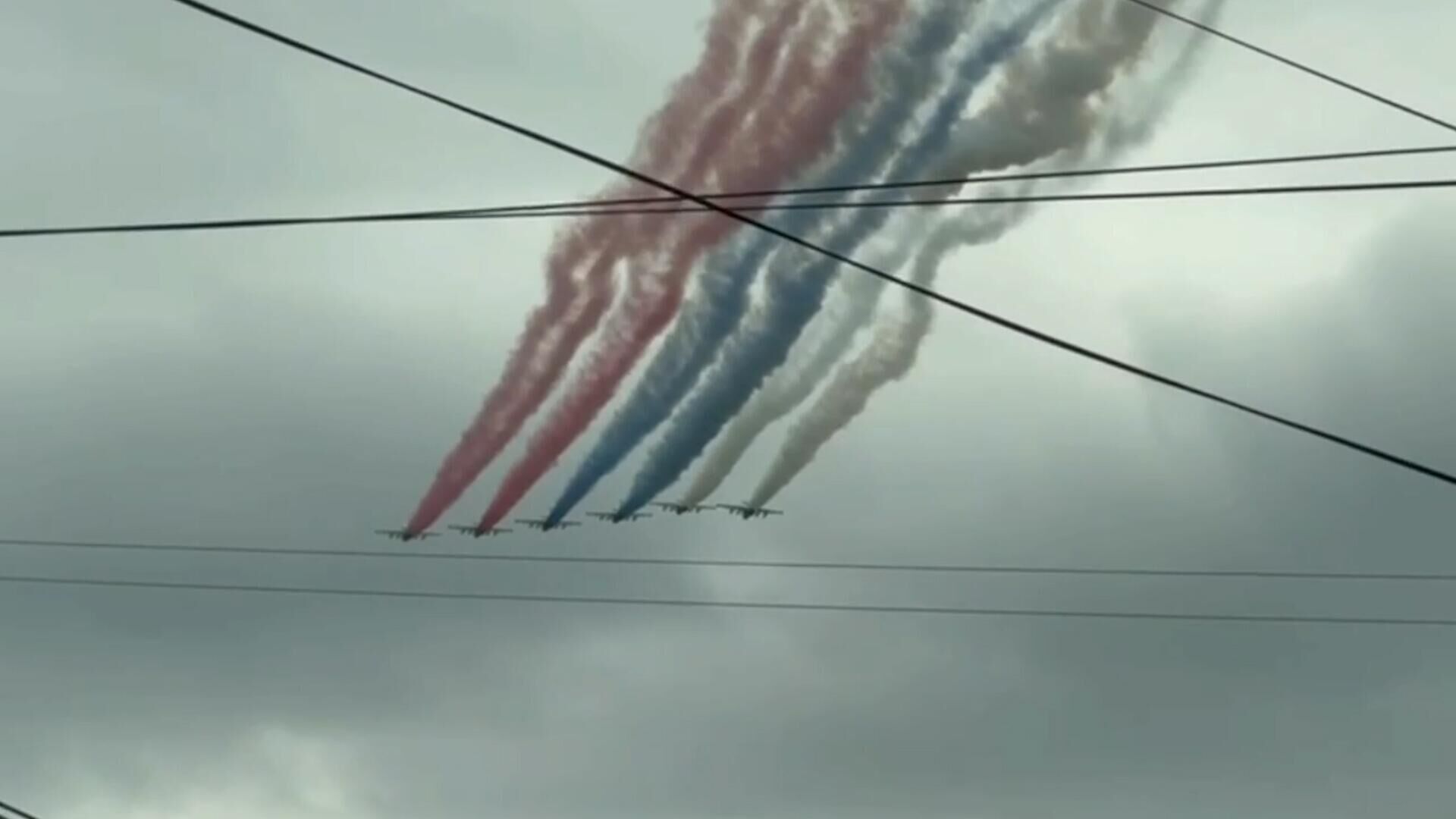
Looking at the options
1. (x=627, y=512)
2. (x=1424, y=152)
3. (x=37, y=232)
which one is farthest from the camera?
(x=627, y=512)

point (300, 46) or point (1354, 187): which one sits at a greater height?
point (1354, 187)

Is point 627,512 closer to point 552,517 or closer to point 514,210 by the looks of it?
point 552,517

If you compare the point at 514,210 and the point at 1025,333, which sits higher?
the point at 514,210

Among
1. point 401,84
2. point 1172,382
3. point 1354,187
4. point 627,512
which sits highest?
point 627,512

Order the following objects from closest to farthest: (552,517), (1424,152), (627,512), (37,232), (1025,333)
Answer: (1025,333) → (37,232) → (1424,152) → (627,512) → (552,517)

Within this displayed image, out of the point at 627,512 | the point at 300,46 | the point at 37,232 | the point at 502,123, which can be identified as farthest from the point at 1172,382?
the point at 627,512

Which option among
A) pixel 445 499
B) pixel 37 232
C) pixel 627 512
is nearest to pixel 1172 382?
pixel 37 232

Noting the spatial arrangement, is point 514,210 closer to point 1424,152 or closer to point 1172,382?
point 1172,382

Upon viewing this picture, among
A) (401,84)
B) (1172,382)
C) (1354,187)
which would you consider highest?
(1354,187)

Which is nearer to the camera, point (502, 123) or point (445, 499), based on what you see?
point (502, 123)
